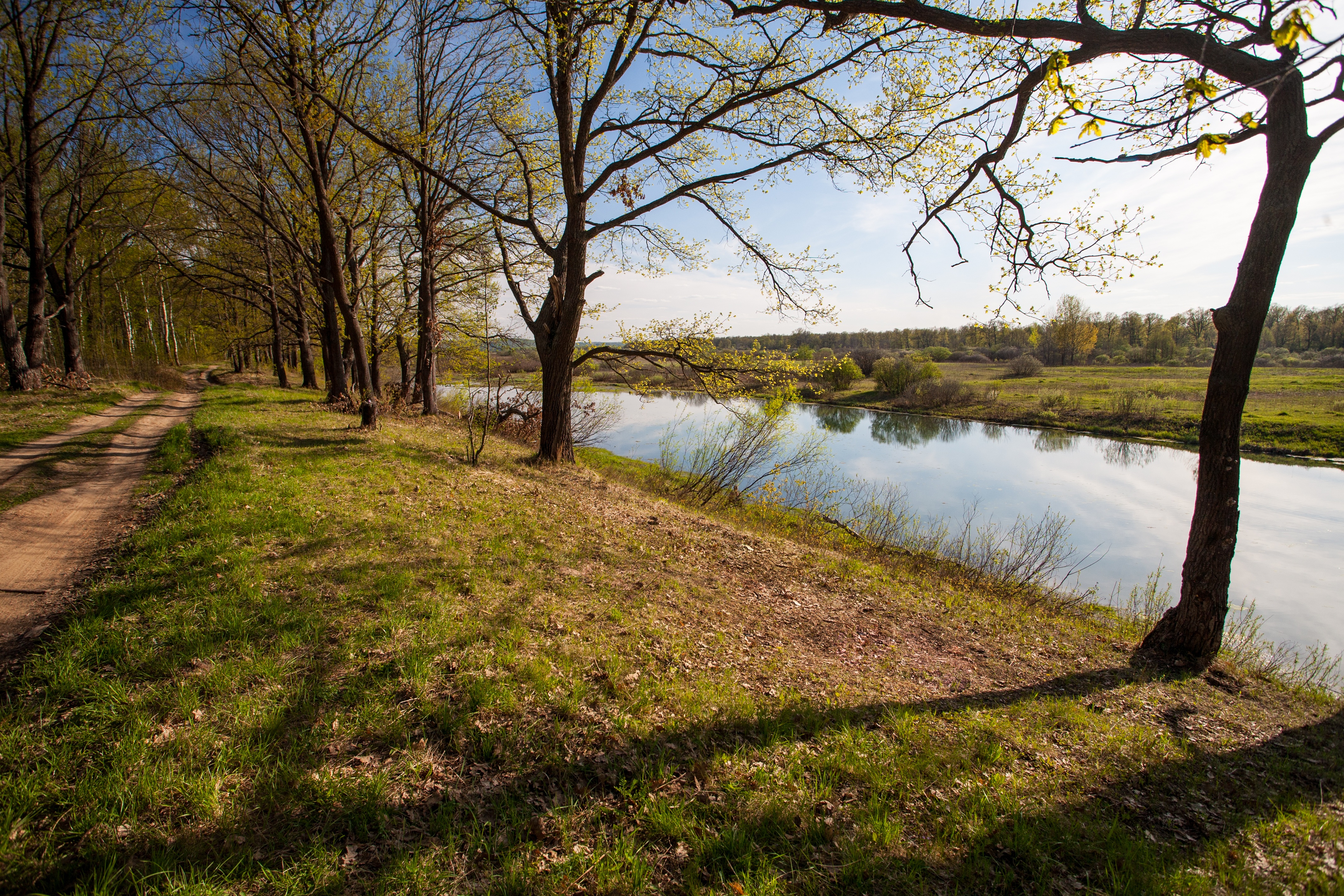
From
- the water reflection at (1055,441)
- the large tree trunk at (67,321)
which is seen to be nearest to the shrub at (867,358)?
the water reflection at (1055,441)

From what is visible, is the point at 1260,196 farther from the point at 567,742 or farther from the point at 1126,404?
the point at 1126,404

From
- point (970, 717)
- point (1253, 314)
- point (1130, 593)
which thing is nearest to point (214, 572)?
point (970, 717)

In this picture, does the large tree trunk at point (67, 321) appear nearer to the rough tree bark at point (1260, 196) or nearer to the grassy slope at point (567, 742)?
the grassy slope at point (567, 742)

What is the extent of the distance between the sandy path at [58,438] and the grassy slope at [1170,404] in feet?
105

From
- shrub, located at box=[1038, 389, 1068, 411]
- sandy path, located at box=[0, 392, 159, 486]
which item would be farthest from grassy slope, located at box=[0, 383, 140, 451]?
shrub, located at box=[1038, 389, 1068, 411]

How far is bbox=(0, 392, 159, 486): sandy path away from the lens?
6844 millimetres

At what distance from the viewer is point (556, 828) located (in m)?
2.81

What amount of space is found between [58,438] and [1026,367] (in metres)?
68.2

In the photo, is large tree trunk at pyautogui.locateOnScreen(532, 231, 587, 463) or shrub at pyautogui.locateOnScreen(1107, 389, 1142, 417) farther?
shrub at pyautogui.locateOnScreen(1107, 389, 1142, 417)

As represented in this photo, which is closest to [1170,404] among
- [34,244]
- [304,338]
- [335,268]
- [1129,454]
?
[1129,454]

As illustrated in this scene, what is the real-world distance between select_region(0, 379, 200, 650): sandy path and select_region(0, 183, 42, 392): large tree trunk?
31.0ft

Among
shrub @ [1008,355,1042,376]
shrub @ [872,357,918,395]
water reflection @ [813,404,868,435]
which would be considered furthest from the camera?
shrub @ [1008,355,1042,376]

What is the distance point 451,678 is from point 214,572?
103 inches

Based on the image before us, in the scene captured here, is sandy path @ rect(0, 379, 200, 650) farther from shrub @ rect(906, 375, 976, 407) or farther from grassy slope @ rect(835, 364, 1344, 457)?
A: shrub @ rect(906, 375, 976, 407)
